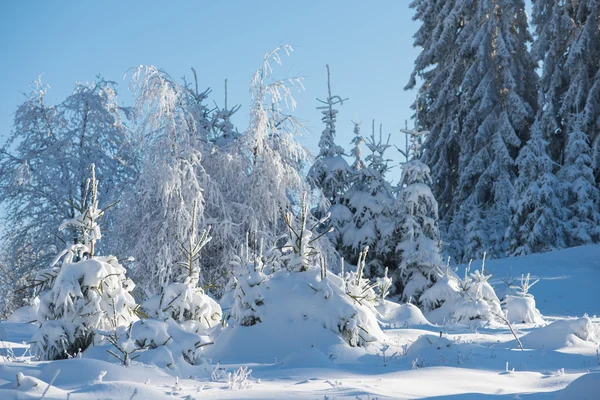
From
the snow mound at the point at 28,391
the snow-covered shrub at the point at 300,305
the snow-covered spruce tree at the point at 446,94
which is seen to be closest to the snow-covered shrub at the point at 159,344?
the snow-covered shrub at the point at 300,305

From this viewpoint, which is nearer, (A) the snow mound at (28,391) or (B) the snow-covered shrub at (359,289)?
(A) the snow mound at (28,391)

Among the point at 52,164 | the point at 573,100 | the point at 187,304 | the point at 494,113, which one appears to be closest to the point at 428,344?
the point at 187,304

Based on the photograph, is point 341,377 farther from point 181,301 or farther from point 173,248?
point 173,248

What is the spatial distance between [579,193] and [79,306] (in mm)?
19450

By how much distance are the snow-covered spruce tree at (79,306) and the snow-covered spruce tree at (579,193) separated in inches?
736

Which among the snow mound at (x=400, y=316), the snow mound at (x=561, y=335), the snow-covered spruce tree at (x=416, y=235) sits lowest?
the snow mound at (x=561, y=335)

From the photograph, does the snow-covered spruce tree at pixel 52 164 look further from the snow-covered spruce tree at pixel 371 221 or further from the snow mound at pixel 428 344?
the snow mound at pixel 428 344

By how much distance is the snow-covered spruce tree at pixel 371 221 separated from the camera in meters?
12.8

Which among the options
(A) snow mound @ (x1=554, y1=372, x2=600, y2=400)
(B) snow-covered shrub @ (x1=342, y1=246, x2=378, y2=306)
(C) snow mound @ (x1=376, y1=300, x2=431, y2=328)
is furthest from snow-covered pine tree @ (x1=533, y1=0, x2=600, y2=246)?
(A) snow mound @ (x1=554, y1=372, x2=600, y2=400)

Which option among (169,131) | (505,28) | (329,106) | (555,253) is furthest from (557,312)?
(505,28)

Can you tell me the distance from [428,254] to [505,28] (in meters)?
17.9

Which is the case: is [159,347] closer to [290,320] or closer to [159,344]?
[159,344]

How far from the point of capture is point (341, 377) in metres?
4.59

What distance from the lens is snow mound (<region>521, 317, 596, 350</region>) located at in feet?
21.8
